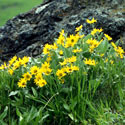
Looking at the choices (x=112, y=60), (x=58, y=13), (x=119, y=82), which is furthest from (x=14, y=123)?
(x=58, y=13)

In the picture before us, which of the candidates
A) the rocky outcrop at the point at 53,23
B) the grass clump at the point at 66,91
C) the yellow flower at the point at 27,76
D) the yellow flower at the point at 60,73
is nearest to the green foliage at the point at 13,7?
the rocky outcrop at the point at 53,23

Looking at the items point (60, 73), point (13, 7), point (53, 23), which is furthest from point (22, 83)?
point (13, 7)

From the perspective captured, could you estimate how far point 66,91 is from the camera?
2.40 meters

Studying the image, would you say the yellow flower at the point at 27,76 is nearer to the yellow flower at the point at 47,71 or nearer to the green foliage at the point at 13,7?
the yellow flower at the point at 47,71

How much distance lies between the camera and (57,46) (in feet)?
9.91

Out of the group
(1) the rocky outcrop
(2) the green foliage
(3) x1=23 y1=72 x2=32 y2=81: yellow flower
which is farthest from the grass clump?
(2) the green foliage

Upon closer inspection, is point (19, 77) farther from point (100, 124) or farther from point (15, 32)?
point (15, 32)

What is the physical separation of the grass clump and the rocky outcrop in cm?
122

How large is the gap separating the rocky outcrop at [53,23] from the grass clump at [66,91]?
3.99ft

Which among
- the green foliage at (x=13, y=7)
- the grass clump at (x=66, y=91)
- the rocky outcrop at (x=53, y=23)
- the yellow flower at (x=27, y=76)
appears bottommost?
the grass clump at (x=66, y=91)

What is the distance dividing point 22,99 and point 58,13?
2424 mm

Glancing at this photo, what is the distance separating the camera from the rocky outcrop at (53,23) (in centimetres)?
399

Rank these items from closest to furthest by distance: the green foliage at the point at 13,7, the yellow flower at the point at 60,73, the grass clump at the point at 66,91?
1. the grass clump at the point at 66,91
2. the yellow flower at the point at 60,73
3. the green foliage at the point at 13,7

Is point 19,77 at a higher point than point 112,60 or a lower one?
higher
